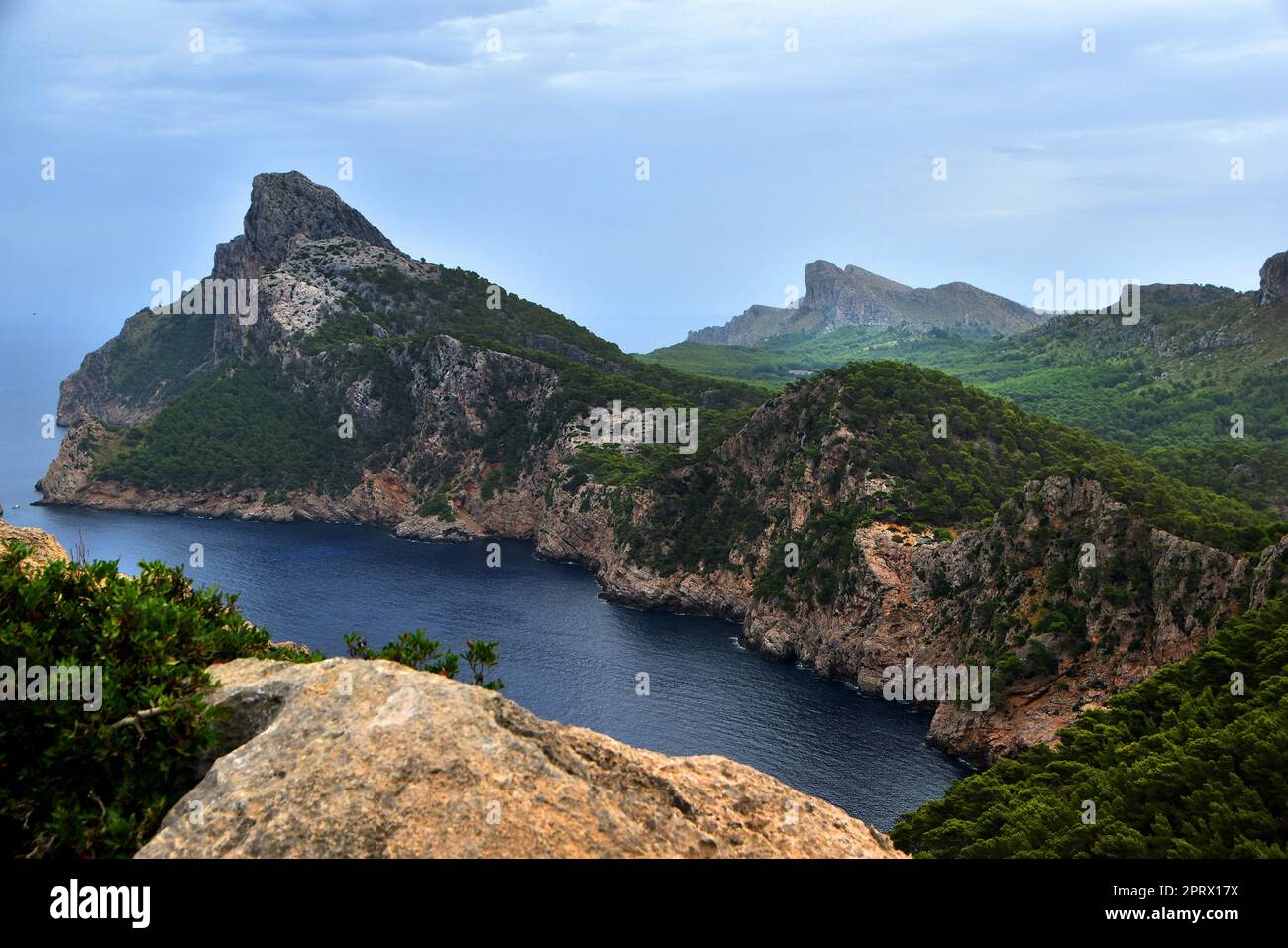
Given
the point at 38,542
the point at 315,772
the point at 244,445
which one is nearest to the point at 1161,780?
the point at 315,772

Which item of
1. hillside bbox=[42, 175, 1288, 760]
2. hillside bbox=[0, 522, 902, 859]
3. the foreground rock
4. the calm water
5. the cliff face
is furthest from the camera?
the calm water

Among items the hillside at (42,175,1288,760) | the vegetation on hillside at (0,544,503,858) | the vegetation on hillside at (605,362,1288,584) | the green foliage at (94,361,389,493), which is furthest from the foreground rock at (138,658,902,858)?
the green foliage at (94,361,389,493)

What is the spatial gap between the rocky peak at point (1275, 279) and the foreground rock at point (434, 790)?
673ft

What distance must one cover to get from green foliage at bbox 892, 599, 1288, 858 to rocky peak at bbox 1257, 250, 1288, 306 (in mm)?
162054

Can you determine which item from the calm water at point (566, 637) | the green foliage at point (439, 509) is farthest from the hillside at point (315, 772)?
the green foliage at point (439, 509)

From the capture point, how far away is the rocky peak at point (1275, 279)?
187 metres

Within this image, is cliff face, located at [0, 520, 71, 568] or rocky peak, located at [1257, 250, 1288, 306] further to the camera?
rocky peak, located at [1257, 250, 1288, 306]

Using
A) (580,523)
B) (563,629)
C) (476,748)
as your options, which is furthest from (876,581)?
(476,748)

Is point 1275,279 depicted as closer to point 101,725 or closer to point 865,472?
point 865,472

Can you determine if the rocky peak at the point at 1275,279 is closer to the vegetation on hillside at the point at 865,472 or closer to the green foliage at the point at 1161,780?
the vegetation on hillside at the point at 865,472

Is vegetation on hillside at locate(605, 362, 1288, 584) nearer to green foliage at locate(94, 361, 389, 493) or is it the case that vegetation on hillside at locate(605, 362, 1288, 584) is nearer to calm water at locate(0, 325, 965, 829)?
calm water at locate(0, 325, 965, 829)

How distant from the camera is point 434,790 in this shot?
60.3 ft

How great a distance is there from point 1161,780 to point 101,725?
121 feet

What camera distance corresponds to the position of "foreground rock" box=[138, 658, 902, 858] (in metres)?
18.0
